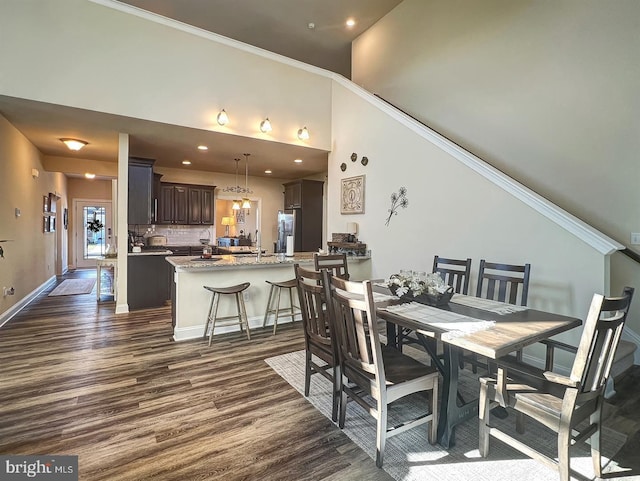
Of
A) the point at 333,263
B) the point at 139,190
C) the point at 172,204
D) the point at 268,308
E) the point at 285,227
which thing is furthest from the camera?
the point at 285,227

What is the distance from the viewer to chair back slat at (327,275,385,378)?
169 centimetres

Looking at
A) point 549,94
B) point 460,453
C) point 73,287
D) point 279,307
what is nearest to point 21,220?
point 73,287

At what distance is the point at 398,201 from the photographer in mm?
4391

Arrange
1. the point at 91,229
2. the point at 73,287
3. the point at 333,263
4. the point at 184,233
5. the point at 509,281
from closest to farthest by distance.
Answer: the point at 509,281
the point at 333,263
the point at 73,287
the point at 184,233
the point at 91,229

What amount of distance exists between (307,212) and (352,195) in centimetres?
279

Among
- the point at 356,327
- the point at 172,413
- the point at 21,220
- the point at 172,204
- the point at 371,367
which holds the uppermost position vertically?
the point at 172,204

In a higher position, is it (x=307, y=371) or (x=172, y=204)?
A: (x=172, y=204)

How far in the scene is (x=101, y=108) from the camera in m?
3.71

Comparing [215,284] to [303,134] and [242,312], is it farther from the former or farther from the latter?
[303,134]

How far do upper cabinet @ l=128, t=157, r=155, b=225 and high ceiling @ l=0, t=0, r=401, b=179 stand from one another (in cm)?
35

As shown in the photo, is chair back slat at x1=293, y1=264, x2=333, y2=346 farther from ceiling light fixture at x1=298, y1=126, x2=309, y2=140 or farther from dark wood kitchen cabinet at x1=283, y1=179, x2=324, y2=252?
dark wood kitchen cabinet at x1=283, y1=179, x2=324, y2=252

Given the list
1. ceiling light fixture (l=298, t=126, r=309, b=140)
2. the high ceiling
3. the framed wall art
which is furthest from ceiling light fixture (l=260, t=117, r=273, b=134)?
the framed wall art

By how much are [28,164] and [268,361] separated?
5.47 metres

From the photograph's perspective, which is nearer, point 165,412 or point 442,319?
point 442,319
